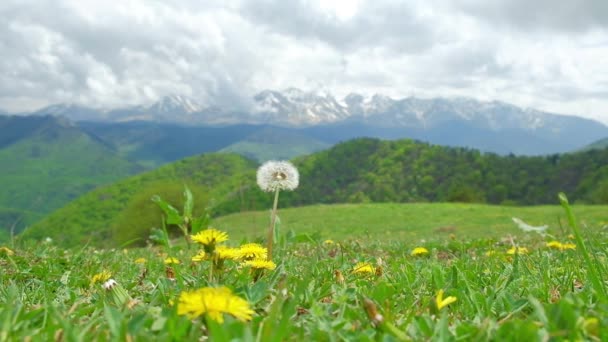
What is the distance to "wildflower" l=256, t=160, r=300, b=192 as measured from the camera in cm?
328

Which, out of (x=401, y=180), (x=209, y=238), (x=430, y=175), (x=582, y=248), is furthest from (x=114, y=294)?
(x=401, y=180)

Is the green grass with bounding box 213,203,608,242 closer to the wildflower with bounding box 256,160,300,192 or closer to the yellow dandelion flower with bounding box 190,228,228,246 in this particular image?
the wildflower with bounding box 256,160,300,192

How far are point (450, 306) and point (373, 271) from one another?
819 millimetres

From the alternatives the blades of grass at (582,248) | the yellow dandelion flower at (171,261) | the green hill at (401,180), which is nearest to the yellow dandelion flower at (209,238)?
the yellow dandelion flower at (171,261)

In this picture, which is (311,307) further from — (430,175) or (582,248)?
(430,175)

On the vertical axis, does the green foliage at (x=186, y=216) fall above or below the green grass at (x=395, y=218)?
above

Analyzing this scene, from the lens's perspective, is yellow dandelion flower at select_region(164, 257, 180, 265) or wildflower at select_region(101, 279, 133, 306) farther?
yellow dandelion flower at select_region(164, 257, 180, 265)

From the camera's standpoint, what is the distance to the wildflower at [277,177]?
3.28 metres

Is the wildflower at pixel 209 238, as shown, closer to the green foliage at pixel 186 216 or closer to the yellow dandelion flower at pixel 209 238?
the yellow dandelion flower at pixel 209 238

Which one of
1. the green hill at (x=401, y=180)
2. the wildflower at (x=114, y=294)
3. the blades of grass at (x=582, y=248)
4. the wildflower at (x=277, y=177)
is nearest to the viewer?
the blades of grass at (x=582, y=248)

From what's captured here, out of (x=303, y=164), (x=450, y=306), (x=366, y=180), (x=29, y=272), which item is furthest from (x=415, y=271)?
(x=303, y=164)

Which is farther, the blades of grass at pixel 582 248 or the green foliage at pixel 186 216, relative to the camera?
the green foliage at pixel 186 216

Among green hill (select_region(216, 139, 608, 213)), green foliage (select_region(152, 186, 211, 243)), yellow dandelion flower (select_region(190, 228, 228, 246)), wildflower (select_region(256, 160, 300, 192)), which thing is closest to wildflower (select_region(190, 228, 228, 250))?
yellow dandelion flower (select_region(190, 228, 228, 246))

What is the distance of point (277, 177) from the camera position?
332cm
